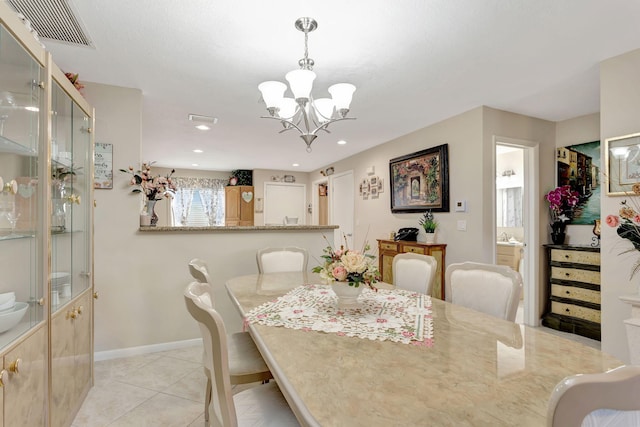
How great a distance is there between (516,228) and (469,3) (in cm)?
472

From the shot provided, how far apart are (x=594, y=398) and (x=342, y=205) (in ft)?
19.0

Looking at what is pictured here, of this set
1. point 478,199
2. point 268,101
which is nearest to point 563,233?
point 478,199

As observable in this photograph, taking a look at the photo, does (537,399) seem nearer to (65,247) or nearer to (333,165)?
(65,247)

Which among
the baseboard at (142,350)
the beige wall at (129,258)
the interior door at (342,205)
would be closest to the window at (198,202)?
the interior door at (342,205)

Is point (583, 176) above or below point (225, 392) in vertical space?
above

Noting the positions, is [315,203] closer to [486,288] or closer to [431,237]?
[431,237]

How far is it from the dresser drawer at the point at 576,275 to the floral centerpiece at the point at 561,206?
0.34m

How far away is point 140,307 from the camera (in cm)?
285

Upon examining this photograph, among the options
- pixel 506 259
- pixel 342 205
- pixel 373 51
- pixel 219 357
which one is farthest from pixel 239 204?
pixel 219 357

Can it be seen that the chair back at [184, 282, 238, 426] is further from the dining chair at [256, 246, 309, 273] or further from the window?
the window

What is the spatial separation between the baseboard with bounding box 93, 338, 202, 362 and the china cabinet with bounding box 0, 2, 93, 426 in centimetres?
79

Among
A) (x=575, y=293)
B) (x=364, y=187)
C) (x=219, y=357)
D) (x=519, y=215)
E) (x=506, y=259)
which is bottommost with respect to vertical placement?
(x=575, y=293)

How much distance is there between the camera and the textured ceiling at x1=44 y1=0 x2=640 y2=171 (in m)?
1.77

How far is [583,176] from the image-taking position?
355cm
